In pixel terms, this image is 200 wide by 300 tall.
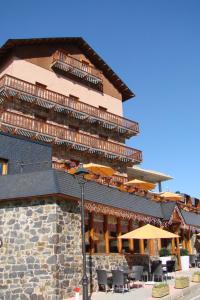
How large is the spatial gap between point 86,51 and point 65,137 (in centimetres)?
984

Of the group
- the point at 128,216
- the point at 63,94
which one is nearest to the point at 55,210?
the point at 128,216

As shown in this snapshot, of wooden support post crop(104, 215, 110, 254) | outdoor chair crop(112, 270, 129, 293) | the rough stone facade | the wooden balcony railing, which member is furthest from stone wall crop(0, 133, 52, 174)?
outdoor chair crop(112, 270, 129, 293)

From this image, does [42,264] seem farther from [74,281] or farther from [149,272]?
[149,272]

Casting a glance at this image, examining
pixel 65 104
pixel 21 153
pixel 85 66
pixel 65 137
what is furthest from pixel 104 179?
pixel 85 66

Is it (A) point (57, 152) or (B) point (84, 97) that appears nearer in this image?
(A) point (57, 152)

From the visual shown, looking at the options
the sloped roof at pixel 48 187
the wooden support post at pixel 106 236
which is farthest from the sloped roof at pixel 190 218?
the sloped roof at pixel 48 187

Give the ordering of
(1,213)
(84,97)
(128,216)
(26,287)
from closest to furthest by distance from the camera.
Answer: (26,287)
(1,213)
(128,216)
(84,97)

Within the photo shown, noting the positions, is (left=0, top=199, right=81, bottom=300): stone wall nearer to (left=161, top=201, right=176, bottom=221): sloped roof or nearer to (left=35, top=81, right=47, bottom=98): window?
(left=161, top=201, right=176, bottom=221): sloped roof

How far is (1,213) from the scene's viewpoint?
1655cm

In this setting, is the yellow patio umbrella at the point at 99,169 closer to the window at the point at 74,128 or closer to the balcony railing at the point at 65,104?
the balcony railing at the point at 65,104

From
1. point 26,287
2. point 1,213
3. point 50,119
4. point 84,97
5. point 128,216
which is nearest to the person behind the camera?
point 26,287

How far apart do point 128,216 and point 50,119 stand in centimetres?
1058

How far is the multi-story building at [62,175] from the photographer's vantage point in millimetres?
15578

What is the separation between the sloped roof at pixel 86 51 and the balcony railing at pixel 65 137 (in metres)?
6.40
